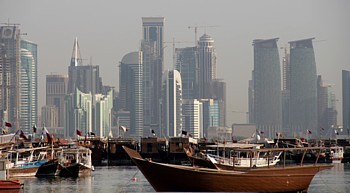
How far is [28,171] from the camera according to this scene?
8994cm

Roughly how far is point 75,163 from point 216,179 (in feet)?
125

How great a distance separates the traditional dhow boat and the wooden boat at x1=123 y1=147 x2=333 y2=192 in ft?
106

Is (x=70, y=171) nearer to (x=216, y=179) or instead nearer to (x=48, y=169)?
(x=48, y=169)

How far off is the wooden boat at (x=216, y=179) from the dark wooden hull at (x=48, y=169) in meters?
31.9

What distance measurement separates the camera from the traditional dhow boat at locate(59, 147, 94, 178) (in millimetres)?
93625

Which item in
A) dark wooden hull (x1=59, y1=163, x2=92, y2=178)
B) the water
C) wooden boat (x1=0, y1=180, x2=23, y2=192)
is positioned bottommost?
the water

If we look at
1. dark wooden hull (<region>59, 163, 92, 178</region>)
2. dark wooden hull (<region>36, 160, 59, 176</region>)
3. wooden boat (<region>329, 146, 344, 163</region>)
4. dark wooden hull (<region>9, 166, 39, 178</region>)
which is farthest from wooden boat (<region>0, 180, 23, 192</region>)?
wooden boat (<region>329, 146, 344, 163</region>)

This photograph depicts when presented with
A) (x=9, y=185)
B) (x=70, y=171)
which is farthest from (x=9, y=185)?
(x=70, y=171)

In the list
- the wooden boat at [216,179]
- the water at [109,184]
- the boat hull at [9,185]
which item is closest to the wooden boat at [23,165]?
the water at [109,184]

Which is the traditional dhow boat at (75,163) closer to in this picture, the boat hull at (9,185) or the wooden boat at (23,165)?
the wooden boat at (23,165)

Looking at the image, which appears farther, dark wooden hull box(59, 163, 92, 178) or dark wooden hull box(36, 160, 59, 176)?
dark wooden hull box(59, 163, 92, 178)

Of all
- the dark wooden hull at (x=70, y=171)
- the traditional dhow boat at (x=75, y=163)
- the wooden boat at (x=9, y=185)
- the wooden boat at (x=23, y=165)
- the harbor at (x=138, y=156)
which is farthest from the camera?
the traditional dhow boat at (x=75, y=163)

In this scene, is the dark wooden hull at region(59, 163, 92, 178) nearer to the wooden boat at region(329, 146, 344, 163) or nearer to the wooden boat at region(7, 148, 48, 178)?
the wooden boat at region(7, 148, 48, 178)

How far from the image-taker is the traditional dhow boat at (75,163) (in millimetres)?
93625
